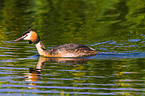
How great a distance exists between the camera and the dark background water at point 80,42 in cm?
1346

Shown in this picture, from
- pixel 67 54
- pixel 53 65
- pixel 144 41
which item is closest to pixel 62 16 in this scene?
pixel 144 41

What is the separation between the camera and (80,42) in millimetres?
23344

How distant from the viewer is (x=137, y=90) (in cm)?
1274

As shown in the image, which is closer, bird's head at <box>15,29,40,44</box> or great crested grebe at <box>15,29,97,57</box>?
great crested grebe at <box>15,29,97,57</box>

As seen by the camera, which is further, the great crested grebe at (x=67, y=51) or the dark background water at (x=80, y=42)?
the great crested grebe at (x=67, y=51)

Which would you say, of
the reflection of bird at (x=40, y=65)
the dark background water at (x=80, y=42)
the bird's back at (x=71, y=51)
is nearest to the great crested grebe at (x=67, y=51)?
the bird's back at (x=71, y=51)

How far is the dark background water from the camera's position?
530 inches

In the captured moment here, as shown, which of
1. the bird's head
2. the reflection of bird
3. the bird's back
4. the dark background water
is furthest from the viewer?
the bird's head

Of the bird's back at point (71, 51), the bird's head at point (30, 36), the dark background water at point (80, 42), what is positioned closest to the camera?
the dark background water at point (80, 42)

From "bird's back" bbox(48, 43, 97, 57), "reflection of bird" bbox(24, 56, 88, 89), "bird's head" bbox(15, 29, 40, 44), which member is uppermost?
"bird's head" bbox(15, 29, 40, 44)

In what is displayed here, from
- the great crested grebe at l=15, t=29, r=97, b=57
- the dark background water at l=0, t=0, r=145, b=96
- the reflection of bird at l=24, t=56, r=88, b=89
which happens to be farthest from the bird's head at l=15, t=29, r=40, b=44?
the reflection of bird at l=24, t=56, r=88, b=89

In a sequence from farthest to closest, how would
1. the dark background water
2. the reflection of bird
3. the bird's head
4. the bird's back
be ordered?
1. the bird's head
2. the bird's back
3. the reflection of bird
4. the dark background water

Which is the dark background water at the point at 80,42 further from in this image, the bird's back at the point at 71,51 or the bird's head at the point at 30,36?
the bird's head at the point at 30,36

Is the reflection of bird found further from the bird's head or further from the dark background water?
the bird's head
